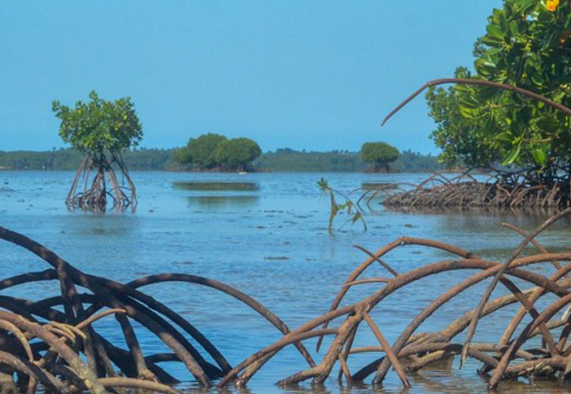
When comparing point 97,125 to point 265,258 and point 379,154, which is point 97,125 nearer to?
point 265,258

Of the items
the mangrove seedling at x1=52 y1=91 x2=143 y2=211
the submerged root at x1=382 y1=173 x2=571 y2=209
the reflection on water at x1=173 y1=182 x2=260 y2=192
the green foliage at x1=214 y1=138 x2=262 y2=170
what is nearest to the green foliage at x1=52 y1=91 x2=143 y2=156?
the mangrove seedling at x1=52 y1=91 x2=143 y2=211

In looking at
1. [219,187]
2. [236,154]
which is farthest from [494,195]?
[236,154]

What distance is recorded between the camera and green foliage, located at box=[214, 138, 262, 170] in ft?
453

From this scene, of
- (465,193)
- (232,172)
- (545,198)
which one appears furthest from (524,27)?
(232,172)

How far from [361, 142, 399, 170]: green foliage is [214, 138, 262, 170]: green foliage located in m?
13.5

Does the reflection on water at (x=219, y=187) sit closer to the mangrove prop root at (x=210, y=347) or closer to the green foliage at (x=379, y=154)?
the mangrove prop root at (x=210, y=347)

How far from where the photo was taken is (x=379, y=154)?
461 feet

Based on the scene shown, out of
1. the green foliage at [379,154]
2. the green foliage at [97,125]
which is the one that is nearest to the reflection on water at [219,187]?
the green foliage at [97,125]

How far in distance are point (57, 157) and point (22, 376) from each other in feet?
514

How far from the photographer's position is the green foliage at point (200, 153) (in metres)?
144

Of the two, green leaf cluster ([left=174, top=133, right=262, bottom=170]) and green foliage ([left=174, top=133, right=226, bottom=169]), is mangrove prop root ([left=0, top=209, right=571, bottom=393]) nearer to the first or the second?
green leaf cluster ([left=174, top=133, right=262, bottom=170])

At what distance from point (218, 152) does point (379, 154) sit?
1945 cm

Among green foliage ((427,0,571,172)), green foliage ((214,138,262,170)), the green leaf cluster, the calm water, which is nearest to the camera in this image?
green foliage ((427,0,571,172))

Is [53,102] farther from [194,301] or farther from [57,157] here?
[57,157]
